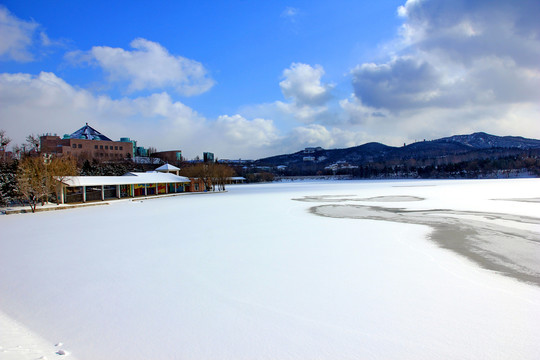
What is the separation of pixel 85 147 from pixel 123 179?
6140 cm

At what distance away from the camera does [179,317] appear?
512 cm

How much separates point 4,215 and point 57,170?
7204 millimetres

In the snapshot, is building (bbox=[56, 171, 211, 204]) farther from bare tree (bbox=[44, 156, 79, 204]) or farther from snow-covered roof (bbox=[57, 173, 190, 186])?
bare tree (bbox=[44, 156, 79, 204])

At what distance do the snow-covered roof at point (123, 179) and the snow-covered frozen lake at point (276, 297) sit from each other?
2054 cm

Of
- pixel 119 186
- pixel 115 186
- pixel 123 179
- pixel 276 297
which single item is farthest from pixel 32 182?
pixel 276 297

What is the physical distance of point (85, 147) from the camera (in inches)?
3447

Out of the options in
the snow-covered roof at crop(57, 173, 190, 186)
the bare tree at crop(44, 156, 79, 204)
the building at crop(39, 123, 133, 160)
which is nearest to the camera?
the bare tree at crop(44, 156, 79, 204)

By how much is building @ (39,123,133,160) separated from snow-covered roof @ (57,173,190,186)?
49.9 meters

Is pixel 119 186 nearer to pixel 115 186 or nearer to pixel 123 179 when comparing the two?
pixel 123 179

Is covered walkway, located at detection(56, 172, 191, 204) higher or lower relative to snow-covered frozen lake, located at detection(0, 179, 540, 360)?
higher

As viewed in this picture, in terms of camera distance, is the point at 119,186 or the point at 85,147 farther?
the point at 85,147

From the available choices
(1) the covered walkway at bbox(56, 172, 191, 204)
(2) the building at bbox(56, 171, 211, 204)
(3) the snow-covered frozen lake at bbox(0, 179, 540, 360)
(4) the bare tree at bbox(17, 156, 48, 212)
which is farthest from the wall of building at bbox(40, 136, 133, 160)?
(3) the snow-covered frozen lake at bbox(0, 179, 540, 360)

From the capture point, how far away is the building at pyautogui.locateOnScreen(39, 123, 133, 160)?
83.6m

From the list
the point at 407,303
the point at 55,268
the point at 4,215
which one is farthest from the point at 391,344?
the point at 4,215
